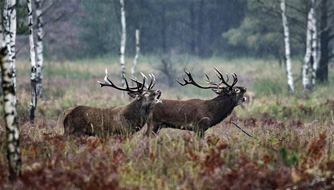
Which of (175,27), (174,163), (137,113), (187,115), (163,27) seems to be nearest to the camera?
(174,163)

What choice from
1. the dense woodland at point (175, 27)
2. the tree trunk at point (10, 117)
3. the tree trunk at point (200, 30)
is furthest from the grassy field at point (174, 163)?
the tree trunk at point (200, 30)

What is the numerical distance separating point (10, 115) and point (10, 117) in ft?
0.07

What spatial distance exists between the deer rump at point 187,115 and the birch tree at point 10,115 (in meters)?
4.97

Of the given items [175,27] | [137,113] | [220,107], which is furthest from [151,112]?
[175,27]

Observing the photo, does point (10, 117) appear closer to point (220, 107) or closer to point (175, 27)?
point (220, 107)

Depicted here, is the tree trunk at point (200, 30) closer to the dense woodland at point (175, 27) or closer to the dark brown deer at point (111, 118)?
the dense woodland at point (175, 27)

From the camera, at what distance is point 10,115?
24.4 feet

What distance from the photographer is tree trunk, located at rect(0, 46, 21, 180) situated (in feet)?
24.2

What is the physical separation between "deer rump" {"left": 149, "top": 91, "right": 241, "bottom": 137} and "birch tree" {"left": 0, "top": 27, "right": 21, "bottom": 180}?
4.97 m

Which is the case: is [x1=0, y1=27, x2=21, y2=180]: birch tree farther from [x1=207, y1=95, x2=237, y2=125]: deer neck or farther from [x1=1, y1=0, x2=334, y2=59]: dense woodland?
[x1=1, y1=0, x2=334, y2=59]: dense woodland

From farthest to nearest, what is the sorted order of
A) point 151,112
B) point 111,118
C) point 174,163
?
point 151,112 → point 111,118 → point 174,163

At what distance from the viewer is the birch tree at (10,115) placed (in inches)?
291

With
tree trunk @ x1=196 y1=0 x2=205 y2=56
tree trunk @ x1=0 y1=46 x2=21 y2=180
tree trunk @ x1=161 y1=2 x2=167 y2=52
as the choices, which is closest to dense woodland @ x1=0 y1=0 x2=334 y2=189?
tree trunk @ x1=0 y1=46 x2=21 y2=180

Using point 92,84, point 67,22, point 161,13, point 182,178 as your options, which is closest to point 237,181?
point 182,178
